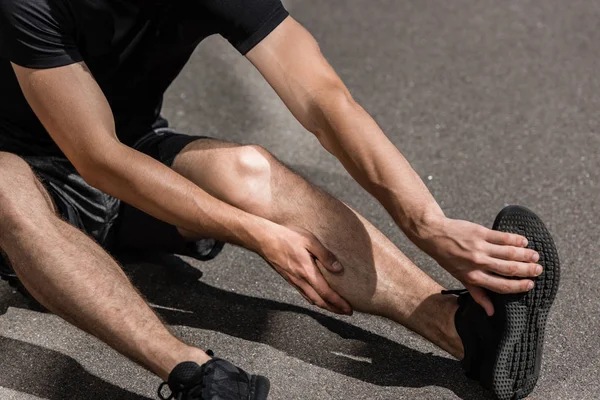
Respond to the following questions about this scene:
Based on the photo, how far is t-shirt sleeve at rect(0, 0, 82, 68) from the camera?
1.28m

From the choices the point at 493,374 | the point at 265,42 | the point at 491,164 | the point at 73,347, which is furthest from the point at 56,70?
the point at 491,164

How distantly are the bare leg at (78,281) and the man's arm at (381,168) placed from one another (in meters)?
0.36

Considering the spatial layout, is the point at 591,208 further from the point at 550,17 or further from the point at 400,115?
the point at 550,17

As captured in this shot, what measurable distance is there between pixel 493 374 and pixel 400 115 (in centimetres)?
98

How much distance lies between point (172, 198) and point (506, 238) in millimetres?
479

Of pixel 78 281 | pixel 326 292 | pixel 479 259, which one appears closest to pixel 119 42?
pixel 78 281

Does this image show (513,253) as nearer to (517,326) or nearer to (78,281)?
(517,326)

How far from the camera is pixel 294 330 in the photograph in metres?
1.47

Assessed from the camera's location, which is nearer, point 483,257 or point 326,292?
point 483,257

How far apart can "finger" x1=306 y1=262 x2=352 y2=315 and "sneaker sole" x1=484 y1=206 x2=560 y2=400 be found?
232mm

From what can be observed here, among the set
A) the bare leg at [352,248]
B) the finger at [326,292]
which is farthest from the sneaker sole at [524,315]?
the finger at [326,292]

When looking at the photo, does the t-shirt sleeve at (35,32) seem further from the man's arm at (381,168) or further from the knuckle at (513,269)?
the knuckle at (513,269)

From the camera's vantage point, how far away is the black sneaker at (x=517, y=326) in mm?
1217

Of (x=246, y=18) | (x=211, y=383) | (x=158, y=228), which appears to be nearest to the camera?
(x=211, y=383)
